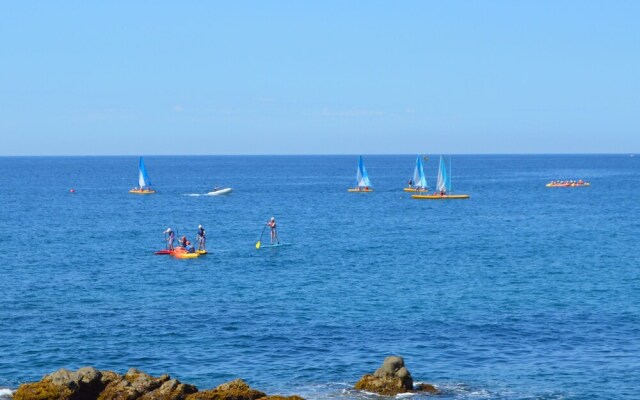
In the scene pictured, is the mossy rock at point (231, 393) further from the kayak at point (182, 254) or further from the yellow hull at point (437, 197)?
the yellow hull at point (437, 197)

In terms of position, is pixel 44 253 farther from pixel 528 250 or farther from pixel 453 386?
pixel 453 386

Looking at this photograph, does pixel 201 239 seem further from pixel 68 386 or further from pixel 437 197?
pixel 437 197

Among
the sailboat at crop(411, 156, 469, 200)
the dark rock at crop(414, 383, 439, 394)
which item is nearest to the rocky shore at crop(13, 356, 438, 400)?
the dark rock at crop(414, 383, 439, 394)

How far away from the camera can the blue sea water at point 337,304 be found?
4359cm

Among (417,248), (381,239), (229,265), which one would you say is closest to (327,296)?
(229,265)

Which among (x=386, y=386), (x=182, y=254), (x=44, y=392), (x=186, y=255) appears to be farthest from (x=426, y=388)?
(x=182, y=254)

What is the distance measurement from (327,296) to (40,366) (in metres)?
22.9

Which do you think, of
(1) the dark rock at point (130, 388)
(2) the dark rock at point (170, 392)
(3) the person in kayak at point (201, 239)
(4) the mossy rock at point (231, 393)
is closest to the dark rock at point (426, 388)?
(4) the mossy rock at point (231, 393)

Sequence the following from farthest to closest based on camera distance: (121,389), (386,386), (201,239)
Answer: (201,239), (386,386), (121,389)

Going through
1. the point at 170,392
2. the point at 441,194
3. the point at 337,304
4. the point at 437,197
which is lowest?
the point at 337,304

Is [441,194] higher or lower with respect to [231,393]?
higher

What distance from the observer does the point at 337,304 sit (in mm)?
59781

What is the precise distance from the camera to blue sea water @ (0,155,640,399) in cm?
4359

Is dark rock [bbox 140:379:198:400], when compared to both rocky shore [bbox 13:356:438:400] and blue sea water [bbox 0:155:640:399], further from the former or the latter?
blue sea water [bbox 0:155:640:399]
